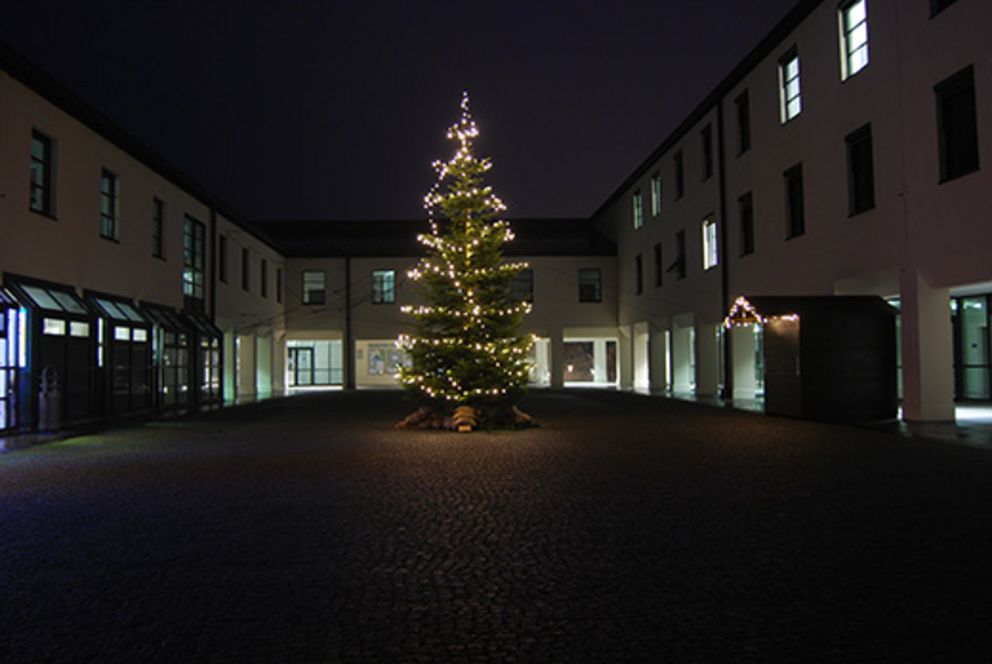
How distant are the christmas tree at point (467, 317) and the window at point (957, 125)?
27.8ft

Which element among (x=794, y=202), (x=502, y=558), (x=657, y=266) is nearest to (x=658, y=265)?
(x=657, y=266)

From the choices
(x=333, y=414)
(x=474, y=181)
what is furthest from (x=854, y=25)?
(x=333, y=414)

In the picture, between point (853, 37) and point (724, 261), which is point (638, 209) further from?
point (853, 37)

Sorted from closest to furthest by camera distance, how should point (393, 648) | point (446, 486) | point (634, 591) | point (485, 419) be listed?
point (393, 648)
point (634, 591)
point (446, 486)
point (485, 419)

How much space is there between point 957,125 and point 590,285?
88.3 feet

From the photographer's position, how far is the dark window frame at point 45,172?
17.2m

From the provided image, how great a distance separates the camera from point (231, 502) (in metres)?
8.17

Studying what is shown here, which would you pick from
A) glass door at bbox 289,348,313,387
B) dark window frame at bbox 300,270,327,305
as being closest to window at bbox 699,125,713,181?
dark window frame at bbox 300,270,327,305

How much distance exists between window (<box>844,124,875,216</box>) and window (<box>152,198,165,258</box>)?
18.6 metres

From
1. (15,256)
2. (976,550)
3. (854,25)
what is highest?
(854,25)

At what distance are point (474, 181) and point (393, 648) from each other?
1482 cm

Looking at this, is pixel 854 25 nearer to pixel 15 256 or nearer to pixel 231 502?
pixel 231 502

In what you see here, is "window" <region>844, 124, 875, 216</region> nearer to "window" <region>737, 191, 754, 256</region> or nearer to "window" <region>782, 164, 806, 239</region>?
"window" <region>782, 164, 806, 239</region>

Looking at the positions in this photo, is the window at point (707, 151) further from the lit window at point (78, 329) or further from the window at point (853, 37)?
the lit window at point (78, 329)
